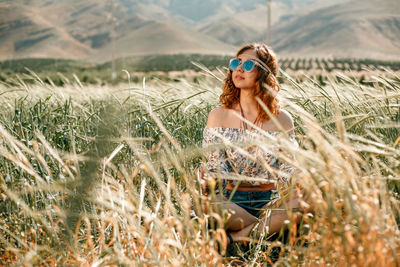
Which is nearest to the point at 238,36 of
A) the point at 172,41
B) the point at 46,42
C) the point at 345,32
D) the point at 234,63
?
the point at 172,41

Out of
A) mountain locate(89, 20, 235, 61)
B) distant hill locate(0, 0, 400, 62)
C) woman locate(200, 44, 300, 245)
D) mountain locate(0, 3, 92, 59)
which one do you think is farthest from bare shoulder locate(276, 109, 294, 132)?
mountain locate(89, 20, 235, 61)

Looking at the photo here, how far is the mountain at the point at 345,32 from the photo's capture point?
8831 cm

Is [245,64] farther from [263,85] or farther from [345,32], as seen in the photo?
[345,32]

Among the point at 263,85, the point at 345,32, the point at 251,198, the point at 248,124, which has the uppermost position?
the point at 263,85

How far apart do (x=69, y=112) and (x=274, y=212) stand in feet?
4.70

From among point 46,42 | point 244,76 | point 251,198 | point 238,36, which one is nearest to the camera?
point 251,198

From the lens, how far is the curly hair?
70.1 inches

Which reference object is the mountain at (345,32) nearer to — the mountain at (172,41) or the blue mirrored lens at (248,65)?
the mountain at (172,41)

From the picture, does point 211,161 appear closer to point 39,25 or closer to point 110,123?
point 110,123

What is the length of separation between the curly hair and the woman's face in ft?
0.07

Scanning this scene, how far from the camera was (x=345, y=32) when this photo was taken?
319 ft

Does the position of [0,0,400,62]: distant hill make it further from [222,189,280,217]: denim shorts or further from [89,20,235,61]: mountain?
[222,189,280,217]: denim shorts

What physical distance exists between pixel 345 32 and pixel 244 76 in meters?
107

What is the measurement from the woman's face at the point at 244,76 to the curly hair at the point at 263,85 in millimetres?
22
